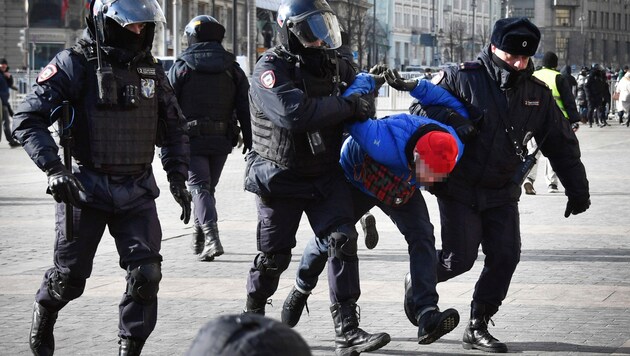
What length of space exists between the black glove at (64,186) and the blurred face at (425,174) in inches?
59.3

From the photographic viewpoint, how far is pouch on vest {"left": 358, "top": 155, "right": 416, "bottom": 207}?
6.22 meters

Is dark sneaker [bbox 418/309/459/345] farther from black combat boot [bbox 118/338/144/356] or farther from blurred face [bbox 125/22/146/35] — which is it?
blurred face [bbox 125/22/146/35]

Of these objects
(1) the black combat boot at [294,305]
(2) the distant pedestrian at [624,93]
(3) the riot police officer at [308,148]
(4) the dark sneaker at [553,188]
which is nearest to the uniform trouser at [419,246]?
(3) the riot police officer at [308,148]

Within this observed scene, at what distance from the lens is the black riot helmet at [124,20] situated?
5.81 m

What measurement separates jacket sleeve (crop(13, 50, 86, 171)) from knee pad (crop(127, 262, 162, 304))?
0.57 meters

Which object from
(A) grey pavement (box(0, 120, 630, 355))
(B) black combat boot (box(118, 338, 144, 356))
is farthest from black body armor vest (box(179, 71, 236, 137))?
(B) black combat boot (box(118, 338, 144, 356))

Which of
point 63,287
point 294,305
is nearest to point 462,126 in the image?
point 294,305

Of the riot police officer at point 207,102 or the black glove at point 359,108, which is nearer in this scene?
the black glove at point 359,108

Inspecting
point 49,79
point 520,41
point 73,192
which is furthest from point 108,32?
point 520,41

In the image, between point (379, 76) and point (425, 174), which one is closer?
point (425, 174)

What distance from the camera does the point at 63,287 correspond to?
19.3 ft

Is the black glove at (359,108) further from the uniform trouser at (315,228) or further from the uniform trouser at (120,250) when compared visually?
the uniform trouser at (120,250)

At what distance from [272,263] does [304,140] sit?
2.11ft

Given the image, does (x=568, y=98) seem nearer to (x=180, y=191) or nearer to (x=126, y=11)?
(x=180, y=191)
